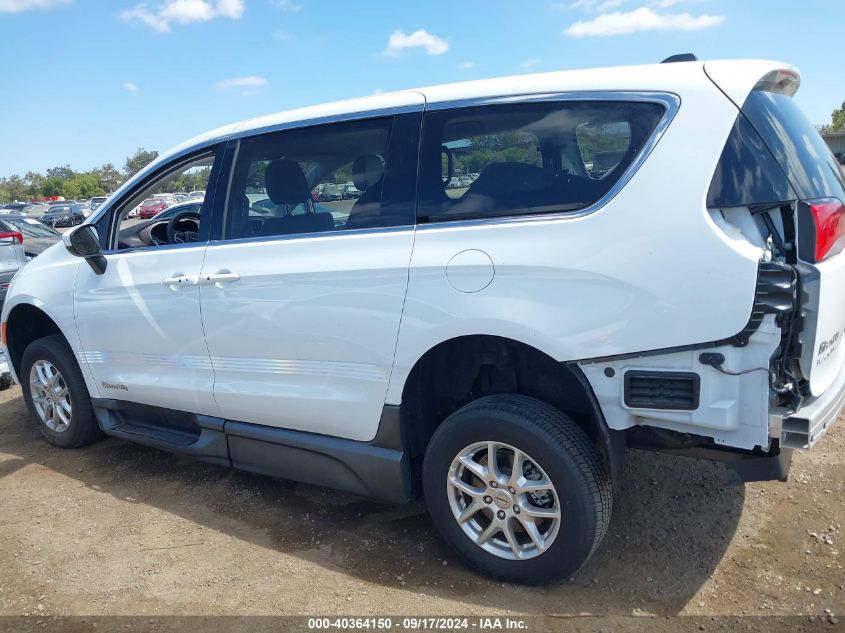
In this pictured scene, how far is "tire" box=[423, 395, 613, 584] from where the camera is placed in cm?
265

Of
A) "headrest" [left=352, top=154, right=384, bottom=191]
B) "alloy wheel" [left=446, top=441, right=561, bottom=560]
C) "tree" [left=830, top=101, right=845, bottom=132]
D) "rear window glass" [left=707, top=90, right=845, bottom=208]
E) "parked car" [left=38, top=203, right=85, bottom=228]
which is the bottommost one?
"tree" [left=830, top=101, right=845, bottom=132]

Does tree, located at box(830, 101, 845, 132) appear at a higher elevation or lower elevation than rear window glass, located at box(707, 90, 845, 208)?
lower

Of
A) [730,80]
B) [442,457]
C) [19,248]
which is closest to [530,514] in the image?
[442,457]

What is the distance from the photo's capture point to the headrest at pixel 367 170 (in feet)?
10.2

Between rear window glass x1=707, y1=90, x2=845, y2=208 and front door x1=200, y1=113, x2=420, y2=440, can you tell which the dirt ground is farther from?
rear window glass x1=707, y1=90, x2=845, y2=208

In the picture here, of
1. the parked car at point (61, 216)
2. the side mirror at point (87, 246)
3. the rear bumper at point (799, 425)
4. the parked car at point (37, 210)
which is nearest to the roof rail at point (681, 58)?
the rear bumper at point (799, 425)

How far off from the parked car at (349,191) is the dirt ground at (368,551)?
172 cm

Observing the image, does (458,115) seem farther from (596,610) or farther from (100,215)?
(100,215)

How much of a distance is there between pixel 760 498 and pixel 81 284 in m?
4.18

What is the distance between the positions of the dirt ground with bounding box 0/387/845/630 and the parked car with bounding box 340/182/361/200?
1.72m

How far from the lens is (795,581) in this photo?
9.21 ft

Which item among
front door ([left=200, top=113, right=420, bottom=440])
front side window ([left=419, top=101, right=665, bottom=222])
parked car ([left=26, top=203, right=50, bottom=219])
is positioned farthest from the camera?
parked car ([left=26, top=203, right=50, bottom=219])

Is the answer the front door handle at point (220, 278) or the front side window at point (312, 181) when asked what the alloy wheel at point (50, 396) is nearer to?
the front door handle at point (220, 278)

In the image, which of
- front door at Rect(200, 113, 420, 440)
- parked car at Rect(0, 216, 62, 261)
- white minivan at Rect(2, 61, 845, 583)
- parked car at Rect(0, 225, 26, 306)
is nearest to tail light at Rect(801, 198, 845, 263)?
white minivan at Rect(2, 61, 845, 583)
